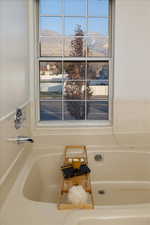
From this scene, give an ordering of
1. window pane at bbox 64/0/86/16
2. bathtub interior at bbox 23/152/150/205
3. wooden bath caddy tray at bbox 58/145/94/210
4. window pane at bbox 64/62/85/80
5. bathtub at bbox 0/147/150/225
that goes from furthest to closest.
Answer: window pane at bbox 64/62/85/80 → window pane at bbox 64/0/86/16 → bathtub interior at bbox 23/152/150/205 → bathtub at bbox 0/147/150/225 → wooden bath caddy tray at bbox 58/145/94/210

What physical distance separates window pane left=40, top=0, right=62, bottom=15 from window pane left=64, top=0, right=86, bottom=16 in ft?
0.27

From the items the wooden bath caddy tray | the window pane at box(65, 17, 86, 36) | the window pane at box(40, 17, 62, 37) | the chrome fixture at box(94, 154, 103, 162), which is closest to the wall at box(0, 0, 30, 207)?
the wooden bath caddy tray

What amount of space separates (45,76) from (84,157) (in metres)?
1.09

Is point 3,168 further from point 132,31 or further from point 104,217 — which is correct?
point 132,31

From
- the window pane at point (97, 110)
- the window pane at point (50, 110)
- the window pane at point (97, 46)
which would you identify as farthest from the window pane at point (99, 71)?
the window pane at point (50, 110)

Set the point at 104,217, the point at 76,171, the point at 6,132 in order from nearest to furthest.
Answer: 1. the point at 104,217
2. the point at 6,132
3. the point at 76,171

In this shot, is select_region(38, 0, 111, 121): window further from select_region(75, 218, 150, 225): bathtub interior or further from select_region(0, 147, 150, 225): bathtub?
select_region(75, 218, 150, 225): bathtub interior

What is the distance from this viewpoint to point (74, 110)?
2.97 metres

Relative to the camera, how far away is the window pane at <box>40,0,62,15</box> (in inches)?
110

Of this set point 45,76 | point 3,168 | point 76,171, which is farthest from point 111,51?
point 3,168

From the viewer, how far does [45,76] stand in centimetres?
290

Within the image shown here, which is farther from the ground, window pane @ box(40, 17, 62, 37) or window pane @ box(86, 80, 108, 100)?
window pane @ box(40, 17, 62, 37)

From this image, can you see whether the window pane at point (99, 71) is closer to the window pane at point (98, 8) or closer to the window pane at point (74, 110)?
the window pane at point (74, 110)

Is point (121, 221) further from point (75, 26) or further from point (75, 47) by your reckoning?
point (75, 26)
